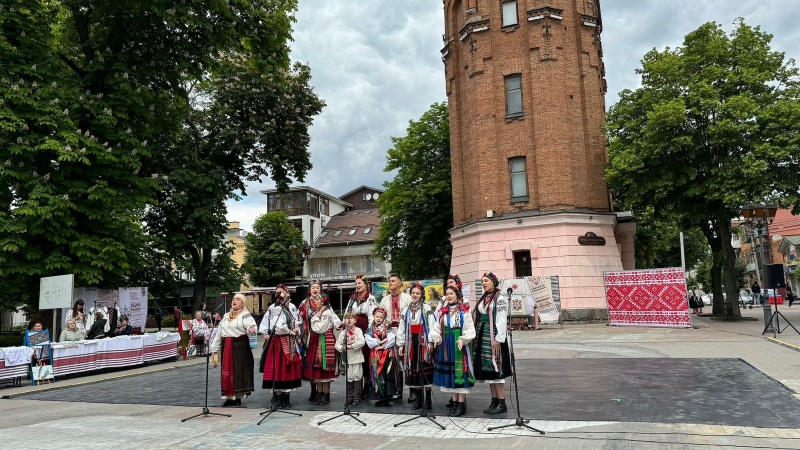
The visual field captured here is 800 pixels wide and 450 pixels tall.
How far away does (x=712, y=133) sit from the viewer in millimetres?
21375

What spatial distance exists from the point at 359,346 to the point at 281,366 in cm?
135

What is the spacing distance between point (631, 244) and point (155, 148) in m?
24.1

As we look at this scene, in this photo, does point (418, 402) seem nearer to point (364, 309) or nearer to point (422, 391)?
point (422, 391)

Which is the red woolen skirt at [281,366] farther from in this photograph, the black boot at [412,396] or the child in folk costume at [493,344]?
the child in folk costume at [493,344]

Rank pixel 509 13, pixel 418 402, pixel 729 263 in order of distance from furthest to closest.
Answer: pixel 509 13 < pixel 729 263 < pixel 418 402

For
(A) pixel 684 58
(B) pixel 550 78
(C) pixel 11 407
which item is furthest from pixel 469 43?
(C) pixel 11 407

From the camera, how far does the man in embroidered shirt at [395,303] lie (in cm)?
943

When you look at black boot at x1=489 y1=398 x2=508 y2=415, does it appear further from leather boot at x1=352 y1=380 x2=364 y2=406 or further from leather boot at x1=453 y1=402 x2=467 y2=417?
leather boot at x1=352 y1=380 x2=364 y2=406

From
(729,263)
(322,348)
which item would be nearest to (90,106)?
(322,348)

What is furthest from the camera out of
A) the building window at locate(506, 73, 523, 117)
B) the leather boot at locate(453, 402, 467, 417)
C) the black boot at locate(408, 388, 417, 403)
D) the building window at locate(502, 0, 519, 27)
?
the building window at locate(502, 0, 519, 27)

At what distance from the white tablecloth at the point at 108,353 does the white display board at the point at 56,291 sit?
43.8 inches

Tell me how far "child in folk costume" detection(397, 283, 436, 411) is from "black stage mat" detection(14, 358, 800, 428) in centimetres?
47

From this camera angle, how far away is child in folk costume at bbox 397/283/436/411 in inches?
343

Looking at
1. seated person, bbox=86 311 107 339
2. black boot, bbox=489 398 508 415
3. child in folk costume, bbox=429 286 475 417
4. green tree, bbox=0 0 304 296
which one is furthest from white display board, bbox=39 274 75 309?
black boot, bbox=489 398 508 415
